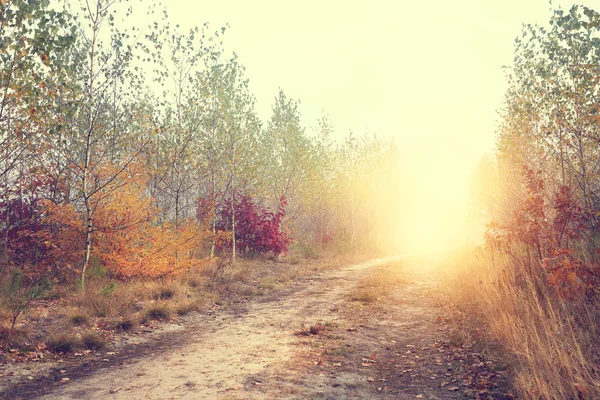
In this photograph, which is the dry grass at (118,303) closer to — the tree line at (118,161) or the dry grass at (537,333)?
the tree line at (118,161)

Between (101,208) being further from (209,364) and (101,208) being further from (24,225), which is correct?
(209,364)

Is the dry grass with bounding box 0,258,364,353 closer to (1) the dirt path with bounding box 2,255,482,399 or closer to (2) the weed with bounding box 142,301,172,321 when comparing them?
(2) the weed with bounding box 142,301,172,321

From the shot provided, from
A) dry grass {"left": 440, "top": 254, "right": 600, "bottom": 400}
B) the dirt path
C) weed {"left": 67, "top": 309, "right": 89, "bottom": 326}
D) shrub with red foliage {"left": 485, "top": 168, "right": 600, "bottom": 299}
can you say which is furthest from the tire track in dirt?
shrub with red foliage {"left": 485, "top": 168, "right": 600, "bottom": 299}

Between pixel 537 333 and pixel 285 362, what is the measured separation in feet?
12.0

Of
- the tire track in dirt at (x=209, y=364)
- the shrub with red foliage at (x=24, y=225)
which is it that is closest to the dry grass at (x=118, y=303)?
the tire track in dirt at (x=209, y=364)

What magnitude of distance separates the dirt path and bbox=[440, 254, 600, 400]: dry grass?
32.8 inches

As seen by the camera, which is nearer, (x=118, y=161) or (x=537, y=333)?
(x=537, y=333)

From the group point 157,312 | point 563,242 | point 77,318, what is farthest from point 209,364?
point 563,242

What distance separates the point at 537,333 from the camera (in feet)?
18.2

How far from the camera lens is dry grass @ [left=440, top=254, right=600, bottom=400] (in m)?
4.14

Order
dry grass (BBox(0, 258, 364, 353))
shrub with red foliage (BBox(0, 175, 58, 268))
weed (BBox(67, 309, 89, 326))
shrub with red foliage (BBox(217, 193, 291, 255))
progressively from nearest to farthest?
1. dry grass (BBox(0, 258, 364, 353))
2. weed (BBox(67, 309, 89, 326))
3. shrub with red foliage (BBox(0, 175, 58, 268))
4. shrub with red foliage (BBox(217, 193, 291, 255))

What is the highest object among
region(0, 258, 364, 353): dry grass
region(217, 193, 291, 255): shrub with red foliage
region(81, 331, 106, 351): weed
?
region(217, 193, 291, 255): shrub with red foliage

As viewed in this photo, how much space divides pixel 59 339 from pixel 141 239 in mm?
4859

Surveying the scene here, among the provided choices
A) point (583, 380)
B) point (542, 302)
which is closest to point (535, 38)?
point (542, 302)
